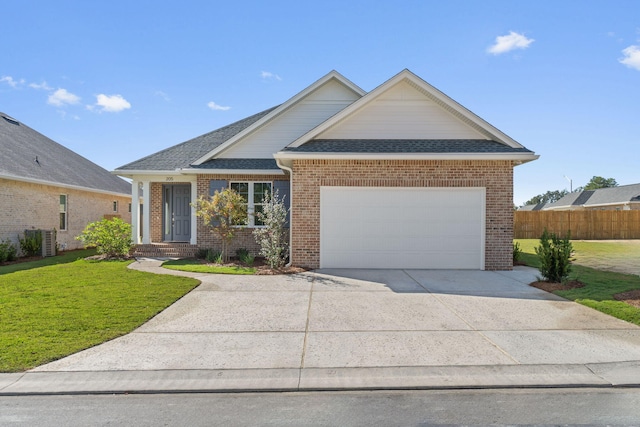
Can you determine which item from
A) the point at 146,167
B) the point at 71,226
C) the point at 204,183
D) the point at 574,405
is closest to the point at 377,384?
the point at 574,405

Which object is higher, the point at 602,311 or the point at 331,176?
the point at 331,176

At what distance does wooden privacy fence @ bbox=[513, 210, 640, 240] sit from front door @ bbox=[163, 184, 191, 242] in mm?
23200

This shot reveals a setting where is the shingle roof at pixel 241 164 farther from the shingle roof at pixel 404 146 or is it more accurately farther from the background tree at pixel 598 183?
the background tree at pixel 598 183

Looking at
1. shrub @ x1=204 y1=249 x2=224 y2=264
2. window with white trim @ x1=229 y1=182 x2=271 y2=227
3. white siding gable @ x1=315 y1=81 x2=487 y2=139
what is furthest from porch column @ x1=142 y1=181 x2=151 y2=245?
white siding gable @ x1=315 y1=81 x2=487 y2=139

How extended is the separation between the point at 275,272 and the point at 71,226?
12.8 m

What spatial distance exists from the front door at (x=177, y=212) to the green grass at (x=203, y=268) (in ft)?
9.57

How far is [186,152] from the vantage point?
16.3 m

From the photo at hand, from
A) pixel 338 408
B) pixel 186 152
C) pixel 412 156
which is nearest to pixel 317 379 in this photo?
pixel 338 408

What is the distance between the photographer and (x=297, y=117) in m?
15.0

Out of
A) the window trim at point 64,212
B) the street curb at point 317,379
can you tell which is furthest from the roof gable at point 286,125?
the street curb at point 317,379

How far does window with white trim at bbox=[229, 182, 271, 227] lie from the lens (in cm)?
1444

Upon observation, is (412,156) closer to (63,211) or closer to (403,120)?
(403,120)

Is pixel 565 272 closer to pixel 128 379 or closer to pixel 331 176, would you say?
pixel 331 176

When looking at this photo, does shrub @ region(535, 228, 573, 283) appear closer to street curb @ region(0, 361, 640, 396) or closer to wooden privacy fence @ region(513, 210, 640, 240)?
street curb @ region(0, 361, 640, 396)
